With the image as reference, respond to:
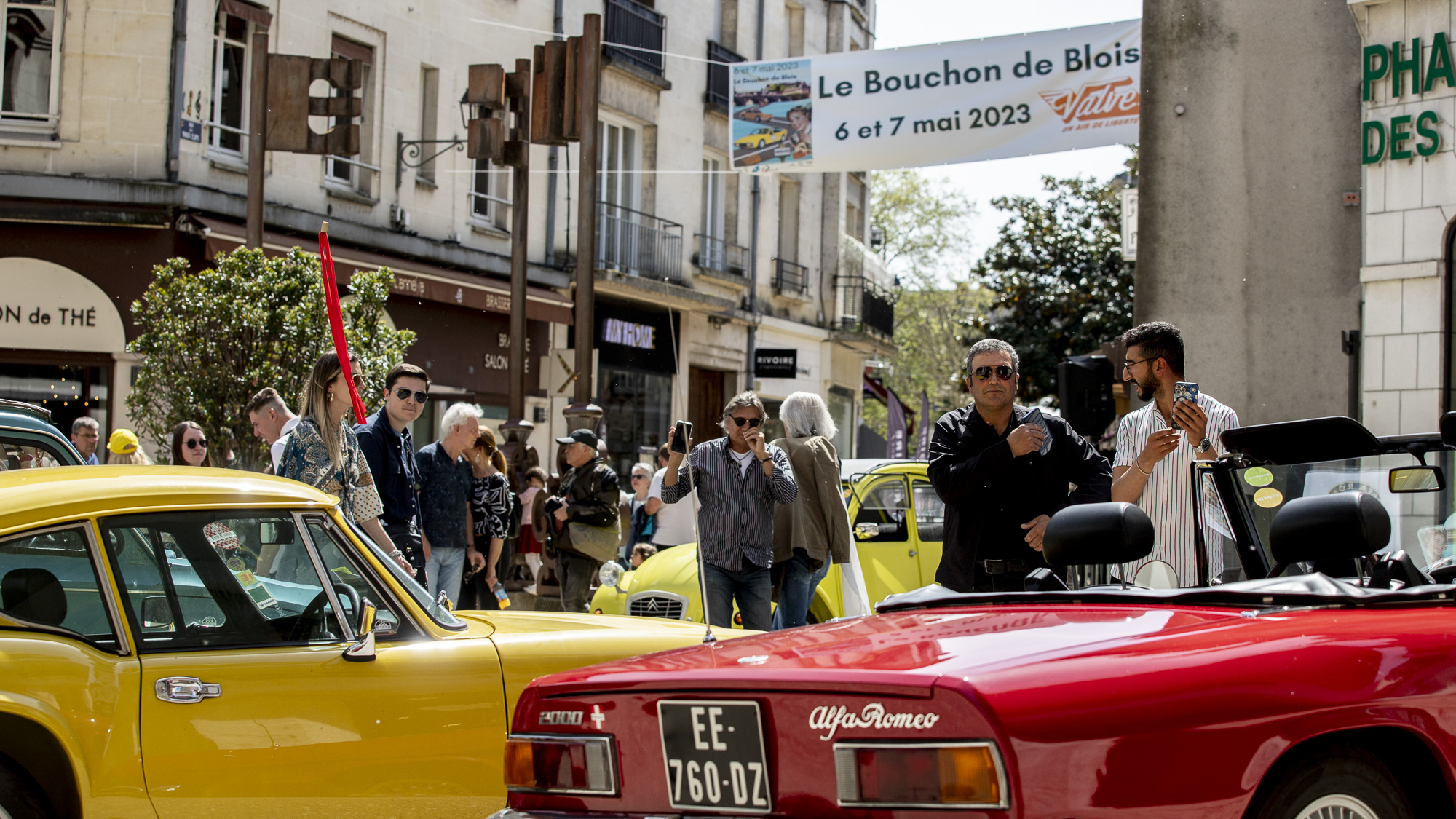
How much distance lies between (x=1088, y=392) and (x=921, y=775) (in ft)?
25.8

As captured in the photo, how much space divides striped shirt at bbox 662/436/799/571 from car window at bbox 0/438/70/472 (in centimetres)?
300

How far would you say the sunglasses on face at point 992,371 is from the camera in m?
5.80

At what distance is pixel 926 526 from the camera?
34.4 feet

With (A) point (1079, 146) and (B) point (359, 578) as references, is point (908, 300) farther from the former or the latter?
(B) point (359, 578)

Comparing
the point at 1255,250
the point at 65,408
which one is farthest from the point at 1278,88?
the point at 65,408

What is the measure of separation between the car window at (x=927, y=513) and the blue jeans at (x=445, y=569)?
11.2ft

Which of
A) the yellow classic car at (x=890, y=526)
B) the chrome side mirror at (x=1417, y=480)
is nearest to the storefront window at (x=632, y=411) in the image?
the yellow classic car at (x=890, y=526)

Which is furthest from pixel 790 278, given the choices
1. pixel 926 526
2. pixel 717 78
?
pixel 926 526

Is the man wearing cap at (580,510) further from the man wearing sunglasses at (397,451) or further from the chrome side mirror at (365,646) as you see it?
the chrome side mirror at (365,646)

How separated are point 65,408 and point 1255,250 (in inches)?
499

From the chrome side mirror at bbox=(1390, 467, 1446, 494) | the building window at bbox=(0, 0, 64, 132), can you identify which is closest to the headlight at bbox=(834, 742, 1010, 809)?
the chrome side mirror at bbox=(1390, 467, 1446, 494)

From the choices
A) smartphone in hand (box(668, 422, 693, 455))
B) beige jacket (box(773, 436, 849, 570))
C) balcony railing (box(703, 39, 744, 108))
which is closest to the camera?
smartphone in hand (box(668, 422, 693, 455))

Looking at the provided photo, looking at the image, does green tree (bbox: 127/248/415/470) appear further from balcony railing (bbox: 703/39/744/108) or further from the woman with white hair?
balcony railing (bbox: 703/39/744/108)

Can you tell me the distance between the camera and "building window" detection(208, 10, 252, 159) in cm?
1717
